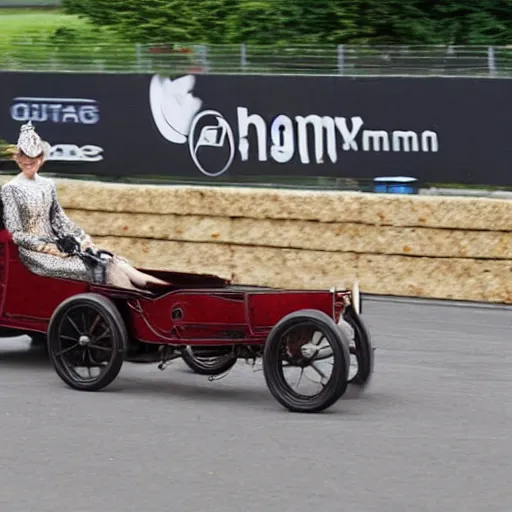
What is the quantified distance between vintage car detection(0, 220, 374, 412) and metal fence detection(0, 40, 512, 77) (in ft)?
15.2

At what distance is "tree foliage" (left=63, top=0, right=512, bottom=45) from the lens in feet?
53.5

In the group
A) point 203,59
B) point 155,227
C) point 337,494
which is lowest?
point 337,494

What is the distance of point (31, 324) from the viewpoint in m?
9.16

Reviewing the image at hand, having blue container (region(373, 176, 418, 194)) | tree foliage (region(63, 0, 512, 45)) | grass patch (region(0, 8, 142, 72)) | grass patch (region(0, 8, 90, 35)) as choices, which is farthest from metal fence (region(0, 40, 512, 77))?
grass patch (region(0, 8, 90, 35))

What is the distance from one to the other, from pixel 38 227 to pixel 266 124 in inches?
177

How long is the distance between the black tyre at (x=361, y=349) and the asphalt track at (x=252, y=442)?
14 cm

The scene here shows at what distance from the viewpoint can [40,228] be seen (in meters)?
9.41

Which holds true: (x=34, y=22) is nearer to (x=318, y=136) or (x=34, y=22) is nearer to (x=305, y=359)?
(x=318, y=136)

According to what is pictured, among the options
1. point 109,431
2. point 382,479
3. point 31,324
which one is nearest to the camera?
point 382,479

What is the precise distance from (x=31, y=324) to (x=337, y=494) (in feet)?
10.9

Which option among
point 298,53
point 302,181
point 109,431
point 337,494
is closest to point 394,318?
point 302,181

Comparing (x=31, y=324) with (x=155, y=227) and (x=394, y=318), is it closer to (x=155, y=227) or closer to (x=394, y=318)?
(x=394, y=318)

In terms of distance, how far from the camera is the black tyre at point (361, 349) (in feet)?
27.3

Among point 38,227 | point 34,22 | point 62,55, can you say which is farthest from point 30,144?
point 34,22
